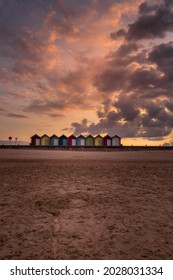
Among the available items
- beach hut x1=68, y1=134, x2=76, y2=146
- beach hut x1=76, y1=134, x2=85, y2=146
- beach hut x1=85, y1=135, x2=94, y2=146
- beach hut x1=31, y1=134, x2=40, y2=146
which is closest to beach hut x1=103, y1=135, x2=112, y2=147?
beach hut x1=85, y1=135, x2=94, y2=146

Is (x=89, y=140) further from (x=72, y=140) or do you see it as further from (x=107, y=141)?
(x=107, y=141)

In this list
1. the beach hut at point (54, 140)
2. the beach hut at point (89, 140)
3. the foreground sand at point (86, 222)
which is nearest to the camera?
the foreground sand at point (86, 222)

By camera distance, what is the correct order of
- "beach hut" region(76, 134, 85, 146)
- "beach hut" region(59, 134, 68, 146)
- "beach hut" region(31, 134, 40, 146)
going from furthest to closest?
"beach hut" region(31, 134, 40, 146), "beach hut" region(59, 134, 68, 146), "beach hut" region(76, 134, 85, 146)

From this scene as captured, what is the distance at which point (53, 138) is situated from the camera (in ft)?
266

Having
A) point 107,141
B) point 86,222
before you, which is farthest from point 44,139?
point 86,222

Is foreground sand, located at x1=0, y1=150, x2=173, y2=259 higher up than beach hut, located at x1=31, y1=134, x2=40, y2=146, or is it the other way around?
beach hut, located at x1=31, y1=134, x2=40, y2=146

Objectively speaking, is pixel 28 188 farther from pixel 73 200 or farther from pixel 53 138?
pixel 53 138

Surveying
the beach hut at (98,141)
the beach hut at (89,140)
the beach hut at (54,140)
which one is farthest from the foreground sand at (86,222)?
the beach hut at (54,140)

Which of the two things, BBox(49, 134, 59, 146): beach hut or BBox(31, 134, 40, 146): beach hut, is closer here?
BBox(31, 134, 40, 146): beach hut

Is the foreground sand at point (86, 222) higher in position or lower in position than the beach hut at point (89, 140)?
lower

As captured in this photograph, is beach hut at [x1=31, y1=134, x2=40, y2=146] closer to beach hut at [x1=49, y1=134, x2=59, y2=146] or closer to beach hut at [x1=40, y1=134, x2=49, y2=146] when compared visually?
beach hut at [x1=40, y1=134, x2=49, y2=146]

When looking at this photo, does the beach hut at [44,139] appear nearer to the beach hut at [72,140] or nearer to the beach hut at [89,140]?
the beach hut at [72,140]
